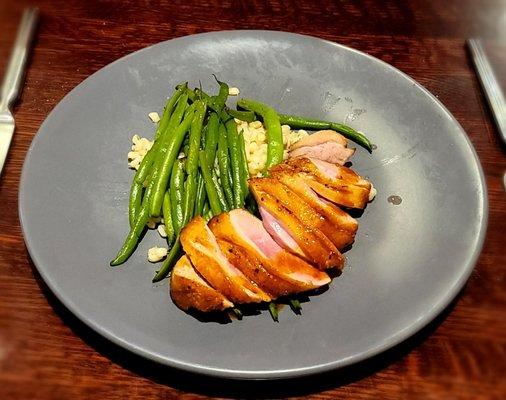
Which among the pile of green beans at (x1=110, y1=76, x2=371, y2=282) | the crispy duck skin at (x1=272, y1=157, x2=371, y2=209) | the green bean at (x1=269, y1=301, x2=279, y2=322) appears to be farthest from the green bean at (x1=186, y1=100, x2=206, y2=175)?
the green bean at (x1=269, y1=301, x2=279, y2=322)

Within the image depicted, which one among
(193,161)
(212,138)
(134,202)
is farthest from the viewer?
(212,138)

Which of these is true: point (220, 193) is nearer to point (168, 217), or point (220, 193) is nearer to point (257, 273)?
point (168, 217)

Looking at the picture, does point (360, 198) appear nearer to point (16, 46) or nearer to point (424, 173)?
point (424, 173)

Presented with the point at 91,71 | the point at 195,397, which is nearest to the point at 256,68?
the point at 91,71

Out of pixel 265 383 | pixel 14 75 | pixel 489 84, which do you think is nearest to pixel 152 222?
pixel 265 383

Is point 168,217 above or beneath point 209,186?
beneath

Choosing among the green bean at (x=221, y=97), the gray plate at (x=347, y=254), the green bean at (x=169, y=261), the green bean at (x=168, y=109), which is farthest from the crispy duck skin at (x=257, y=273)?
the green bean at (x=221, y=97)

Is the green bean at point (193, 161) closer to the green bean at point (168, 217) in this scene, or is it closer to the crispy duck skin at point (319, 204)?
the green bean at point (168, 217)

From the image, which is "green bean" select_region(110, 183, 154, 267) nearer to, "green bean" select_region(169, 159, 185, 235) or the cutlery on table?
"green bean" select_region(169, 159, 185, 235)
